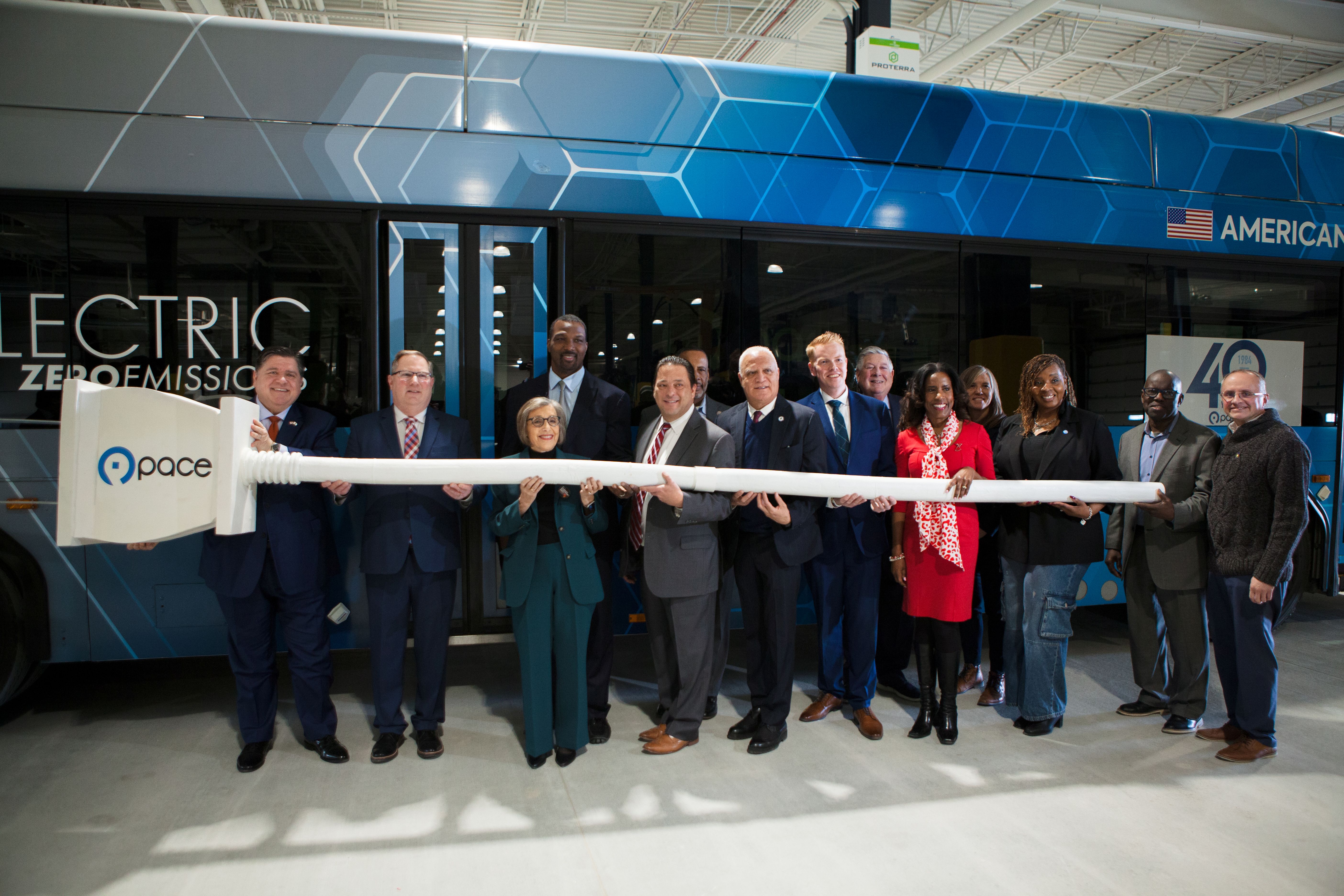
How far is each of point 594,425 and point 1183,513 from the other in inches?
106

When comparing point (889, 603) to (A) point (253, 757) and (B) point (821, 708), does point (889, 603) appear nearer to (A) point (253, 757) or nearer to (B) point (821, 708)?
(B) point (821, 708)

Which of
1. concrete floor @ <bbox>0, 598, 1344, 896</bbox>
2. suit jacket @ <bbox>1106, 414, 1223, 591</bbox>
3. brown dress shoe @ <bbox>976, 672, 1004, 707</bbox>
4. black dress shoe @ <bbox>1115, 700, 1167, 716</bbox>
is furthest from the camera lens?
brown dress shoe @ <bbox>976, 672, 1004, 707</bbox>

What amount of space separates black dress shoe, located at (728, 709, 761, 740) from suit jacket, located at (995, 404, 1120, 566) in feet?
4.64

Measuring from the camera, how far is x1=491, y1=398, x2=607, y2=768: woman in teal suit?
3.04m

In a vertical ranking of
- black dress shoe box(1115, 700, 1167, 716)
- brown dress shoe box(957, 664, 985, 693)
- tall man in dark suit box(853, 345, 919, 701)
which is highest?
tall man in dark suit box(853, 345, 919, 701)

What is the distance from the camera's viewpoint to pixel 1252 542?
3090 mm

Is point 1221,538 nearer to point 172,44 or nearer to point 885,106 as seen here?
point 885,106

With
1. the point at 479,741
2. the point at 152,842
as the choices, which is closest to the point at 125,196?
the point at 152,842

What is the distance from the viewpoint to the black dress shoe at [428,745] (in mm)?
3143

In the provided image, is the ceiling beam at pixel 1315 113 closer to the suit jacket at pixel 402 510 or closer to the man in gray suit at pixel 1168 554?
the man in gray suit at pixel 1168 554

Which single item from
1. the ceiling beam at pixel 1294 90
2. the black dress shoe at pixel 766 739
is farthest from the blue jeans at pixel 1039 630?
the ceiling beam at pixel 1294 90

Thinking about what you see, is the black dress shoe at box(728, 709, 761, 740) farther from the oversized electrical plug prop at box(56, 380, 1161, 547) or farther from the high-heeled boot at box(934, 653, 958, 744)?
the oversized electrical plug prop at box(56, 380, 1161, 547)

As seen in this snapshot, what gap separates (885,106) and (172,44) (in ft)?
11.3

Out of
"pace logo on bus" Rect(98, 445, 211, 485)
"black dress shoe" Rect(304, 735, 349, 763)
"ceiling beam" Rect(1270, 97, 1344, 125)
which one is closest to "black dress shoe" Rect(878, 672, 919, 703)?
"black dress shoe" Rect(304, 735, 349, 763)
